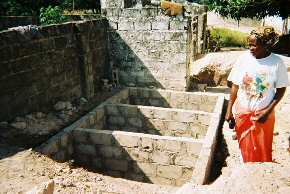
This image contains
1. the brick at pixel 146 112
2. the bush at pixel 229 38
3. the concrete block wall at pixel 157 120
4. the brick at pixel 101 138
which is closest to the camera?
the brick at pixel 101 138

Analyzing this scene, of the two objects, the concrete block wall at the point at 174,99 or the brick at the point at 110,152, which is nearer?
the brick at the point at 110,152

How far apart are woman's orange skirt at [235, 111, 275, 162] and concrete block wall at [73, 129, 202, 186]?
2072 mm

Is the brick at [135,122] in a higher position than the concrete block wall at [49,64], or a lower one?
lower

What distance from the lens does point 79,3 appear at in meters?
16.4

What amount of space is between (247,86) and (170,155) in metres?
2.73

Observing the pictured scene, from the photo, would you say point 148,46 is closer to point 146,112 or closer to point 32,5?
point 146,112

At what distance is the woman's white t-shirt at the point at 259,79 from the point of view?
364 centimetres

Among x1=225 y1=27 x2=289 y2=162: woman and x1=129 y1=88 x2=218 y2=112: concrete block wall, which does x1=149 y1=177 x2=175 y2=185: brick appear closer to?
x1=225 y1=27 x2=289 y2=162: woman

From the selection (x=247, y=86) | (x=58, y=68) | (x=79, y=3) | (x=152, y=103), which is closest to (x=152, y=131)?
(x=152, y=103)

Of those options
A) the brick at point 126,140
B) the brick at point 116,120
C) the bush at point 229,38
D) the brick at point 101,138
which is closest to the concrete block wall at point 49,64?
the brick at point 116,120

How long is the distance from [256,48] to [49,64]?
14.9 ft

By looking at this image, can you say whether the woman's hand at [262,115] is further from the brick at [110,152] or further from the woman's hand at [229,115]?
the brick at [110,152]

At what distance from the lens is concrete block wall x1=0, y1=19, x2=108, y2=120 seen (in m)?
5.91

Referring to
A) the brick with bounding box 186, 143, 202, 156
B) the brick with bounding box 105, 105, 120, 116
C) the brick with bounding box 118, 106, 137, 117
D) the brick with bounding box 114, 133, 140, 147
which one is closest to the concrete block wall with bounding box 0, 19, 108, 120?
the brick with bounding box 105, 105, 120, 116
